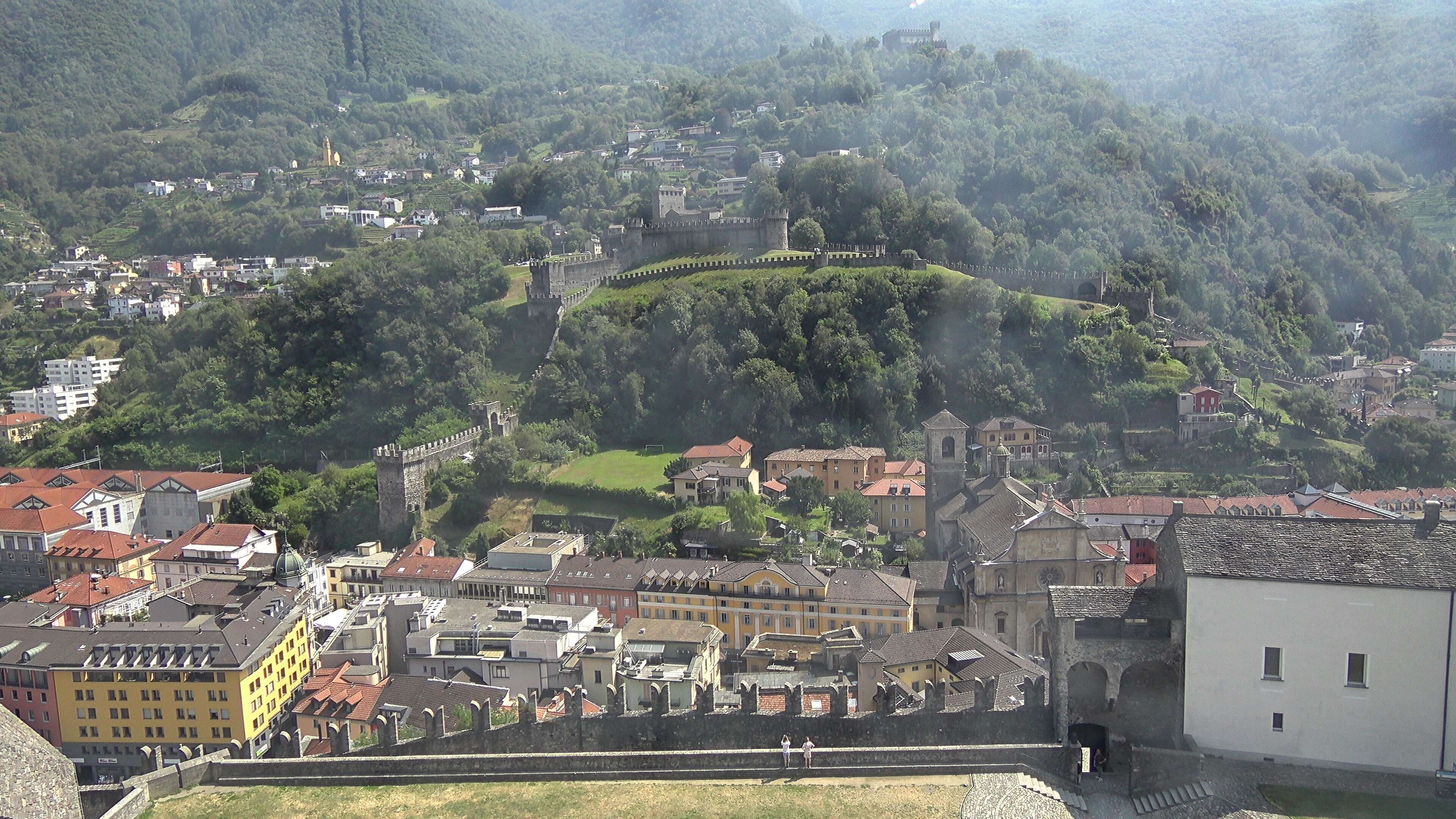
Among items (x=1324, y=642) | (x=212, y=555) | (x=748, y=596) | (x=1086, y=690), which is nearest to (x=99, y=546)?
(x=212, y=555)

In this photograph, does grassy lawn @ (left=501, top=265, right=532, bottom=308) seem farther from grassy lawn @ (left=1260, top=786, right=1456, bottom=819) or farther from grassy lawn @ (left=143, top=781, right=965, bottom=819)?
grassy lawn @ (left=1260, top=786, right=1456, bottom=819)

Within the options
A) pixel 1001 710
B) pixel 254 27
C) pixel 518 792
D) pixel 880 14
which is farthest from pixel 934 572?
pixel 254 27

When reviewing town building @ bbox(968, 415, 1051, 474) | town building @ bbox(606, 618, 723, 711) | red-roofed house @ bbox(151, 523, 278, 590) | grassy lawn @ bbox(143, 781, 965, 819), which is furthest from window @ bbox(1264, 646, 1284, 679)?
red-roofed house @ bbox(151, 523, 278, 590)

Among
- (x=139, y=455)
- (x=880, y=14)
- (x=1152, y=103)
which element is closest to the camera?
(x=139, y=455)

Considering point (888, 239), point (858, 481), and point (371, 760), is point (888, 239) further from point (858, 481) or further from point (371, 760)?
point (371, 760)

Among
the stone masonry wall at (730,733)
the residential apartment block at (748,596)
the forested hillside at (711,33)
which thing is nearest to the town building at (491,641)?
the residential apartment block at (748,596)

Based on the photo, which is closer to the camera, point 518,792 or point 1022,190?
point 518,792

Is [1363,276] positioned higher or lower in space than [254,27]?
lower
